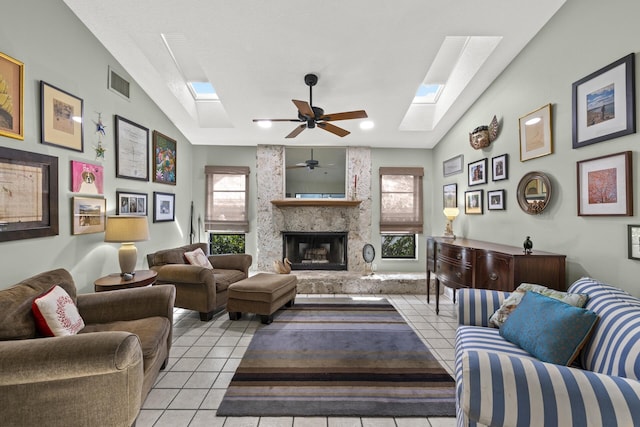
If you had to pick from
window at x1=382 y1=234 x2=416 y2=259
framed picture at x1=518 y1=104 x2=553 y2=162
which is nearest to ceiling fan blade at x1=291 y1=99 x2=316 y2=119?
framed picture at x1=518 y1=104 x2=553 y2=162

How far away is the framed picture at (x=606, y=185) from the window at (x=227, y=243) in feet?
16.1

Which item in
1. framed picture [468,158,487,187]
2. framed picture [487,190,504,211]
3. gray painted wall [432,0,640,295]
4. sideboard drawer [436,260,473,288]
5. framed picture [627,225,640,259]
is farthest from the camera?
framed picture [468,158,487,187]

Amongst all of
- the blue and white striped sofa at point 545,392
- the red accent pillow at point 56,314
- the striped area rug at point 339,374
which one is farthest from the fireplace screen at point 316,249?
the blue and white striped sofa at point 545,392

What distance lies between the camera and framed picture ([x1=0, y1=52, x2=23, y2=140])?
6.45 feet

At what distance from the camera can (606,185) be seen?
197cm

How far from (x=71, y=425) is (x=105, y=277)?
72.4 inches

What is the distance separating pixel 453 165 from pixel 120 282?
473 centimetres

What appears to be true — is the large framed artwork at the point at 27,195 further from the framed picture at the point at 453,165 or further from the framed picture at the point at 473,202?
the framed picture at the point at 453,165

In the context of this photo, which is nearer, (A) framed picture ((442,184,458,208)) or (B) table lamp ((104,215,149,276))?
(B) table lamp ((104,215,149,276))

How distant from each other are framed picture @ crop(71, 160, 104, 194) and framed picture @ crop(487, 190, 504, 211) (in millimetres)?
4591

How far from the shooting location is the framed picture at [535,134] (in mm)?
2490

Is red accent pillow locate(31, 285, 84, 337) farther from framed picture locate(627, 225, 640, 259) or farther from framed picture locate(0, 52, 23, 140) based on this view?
framed picture locate(627, 225, 640, 259)

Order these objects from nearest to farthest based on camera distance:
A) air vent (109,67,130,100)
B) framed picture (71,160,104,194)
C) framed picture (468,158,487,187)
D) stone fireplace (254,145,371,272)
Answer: framed picture (71,160,104,194) → air vent (109,67,130,100) → framed picture (468,158,487,187) → stone fireplace (254,145,371,272)

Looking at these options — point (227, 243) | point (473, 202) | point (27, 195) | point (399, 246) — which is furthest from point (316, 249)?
point (27, 195)
